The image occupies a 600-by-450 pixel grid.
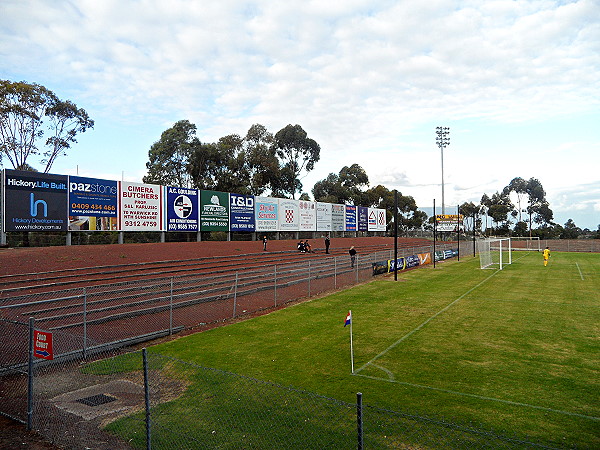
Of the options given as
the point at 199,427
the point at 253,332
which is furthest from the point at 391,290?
the point at 199,427

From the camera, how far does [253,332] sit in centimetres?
1527

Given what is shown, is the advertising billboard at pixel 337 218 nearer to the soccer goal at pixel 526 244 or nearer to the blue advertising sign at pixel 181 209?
the blue advertising sign at pixel 181 209

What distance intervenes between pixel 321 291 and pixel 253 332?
35.1ft

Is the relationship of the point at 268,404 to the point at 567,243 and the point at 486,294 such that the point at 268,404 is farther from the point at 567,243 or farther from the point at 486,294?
the point at 567,243

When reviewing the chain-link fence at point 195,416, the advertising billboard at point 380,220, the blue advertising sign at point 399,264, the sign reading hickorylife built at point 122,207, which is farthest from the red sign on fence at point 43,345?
the advertising billboard at point 380,220

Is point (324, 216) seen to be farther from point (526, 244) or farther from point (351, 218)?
point (526, 244)

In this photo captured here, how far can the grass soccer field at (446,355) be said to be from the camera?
8.43 m

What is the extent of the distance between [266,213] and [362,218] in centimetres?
2707

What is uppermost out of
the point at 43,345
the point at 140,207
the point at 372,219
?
the point at 140,207

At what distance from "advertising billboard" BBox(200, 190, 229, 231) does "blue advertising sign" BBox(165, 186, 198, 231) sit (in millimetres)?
905

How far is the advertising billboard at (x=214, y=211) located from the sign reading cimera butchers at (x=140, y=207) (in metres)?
4.97

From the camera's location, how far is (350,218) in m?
68.0

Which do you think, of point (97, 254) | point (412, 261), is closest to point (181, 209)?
point (97, 254)

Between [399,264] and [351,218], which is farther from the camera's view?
[351,218]
